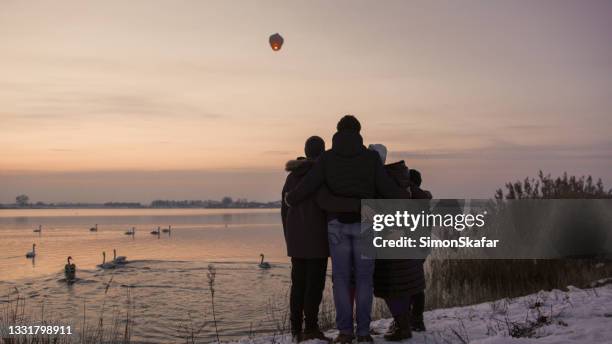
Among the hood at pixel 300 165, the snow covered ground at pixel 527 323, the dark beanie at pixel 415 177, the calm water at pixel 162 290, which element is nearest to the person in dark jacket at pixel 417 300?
the dark beanie at pixel 415 177

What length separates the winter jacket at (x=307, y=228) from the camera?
6289mm

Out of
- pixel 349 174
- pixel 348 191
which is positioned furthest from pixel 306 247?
pixel 349 174

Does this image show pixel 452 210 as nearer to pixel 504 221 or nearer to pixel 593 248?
pixel 504 221

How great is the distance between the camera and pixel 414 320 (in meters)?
7.05

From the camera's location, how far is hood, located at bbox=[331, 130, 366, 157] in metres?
5.96

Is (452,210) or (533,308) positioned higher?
(452,210)

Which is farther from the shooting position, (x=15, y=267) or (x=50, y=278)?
(x=15, y=267)

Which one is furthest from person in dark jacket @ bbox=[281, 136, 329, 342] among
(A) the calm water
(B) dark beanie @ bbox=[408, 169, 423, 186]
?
(A) the calm water

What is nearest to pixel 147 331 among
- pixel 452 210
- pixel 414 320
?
pixel 452 210

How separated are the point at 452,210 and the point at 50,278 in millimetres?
22071

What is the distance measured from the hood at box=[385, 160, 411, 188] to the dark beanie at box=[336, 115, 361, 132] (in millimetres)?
612

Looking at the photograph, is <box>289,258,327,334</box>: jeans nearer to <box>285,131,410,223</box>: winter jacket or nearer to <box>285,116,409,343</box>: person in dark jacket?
<box>285,116,409,343</box>: person in dark jacket

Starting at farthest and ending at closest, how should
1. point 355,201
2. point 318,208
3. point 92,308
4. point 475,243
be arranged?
point 92,308 → point 475,243 → point 318,208 → point 355,201

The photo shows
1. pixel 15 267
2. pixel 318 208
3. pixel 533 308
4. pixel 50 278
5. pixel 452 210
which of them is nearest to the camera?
pixel 318 208
